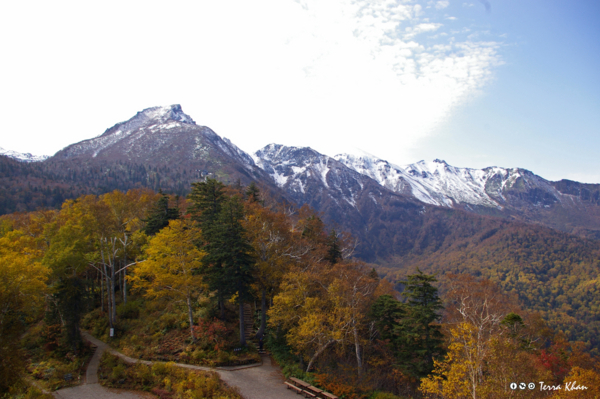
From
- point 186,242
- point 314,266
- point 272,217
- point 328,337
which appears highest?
point 272,217

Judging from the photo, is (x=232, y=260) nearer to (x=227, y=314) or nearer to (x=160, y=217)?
(x=227, y=314)

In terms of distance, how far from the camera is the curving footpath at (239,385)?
64.5 feet

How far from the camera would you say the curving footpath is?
19656mm

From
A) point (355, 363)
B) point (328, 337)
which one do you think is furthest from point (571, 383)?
point (355, 363)

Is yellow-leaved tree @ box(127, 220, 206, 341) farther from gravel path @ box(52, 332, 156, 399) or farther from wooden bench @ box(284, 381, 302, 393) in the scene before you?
wooden bench @ box(284, 381, 302, 393)

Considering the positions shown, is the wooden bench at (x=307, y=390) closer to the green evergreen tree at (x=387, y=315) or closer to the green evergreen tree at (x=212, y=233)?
the green evergreen tree at (x=212, y=233)

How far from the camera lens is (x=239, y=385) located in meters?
20.2

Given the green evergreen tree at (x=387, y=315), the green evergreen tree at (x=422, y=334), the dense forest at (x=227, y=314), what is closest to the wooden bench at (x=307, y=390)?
the dense forest at (x=227, y=314)

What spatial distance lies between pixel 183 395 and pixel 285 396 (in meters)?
6.46

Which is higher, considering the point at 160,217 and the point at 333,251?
the point at 160,217

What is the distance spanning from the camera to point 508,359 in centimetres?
1423

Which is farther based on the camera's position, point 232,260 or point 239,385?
point 232,260

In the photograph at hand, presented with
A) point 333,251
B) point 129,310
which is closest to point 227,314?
point 129,310

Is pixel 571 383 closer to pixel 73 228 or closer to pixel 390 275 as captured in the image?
pixel 73 228
